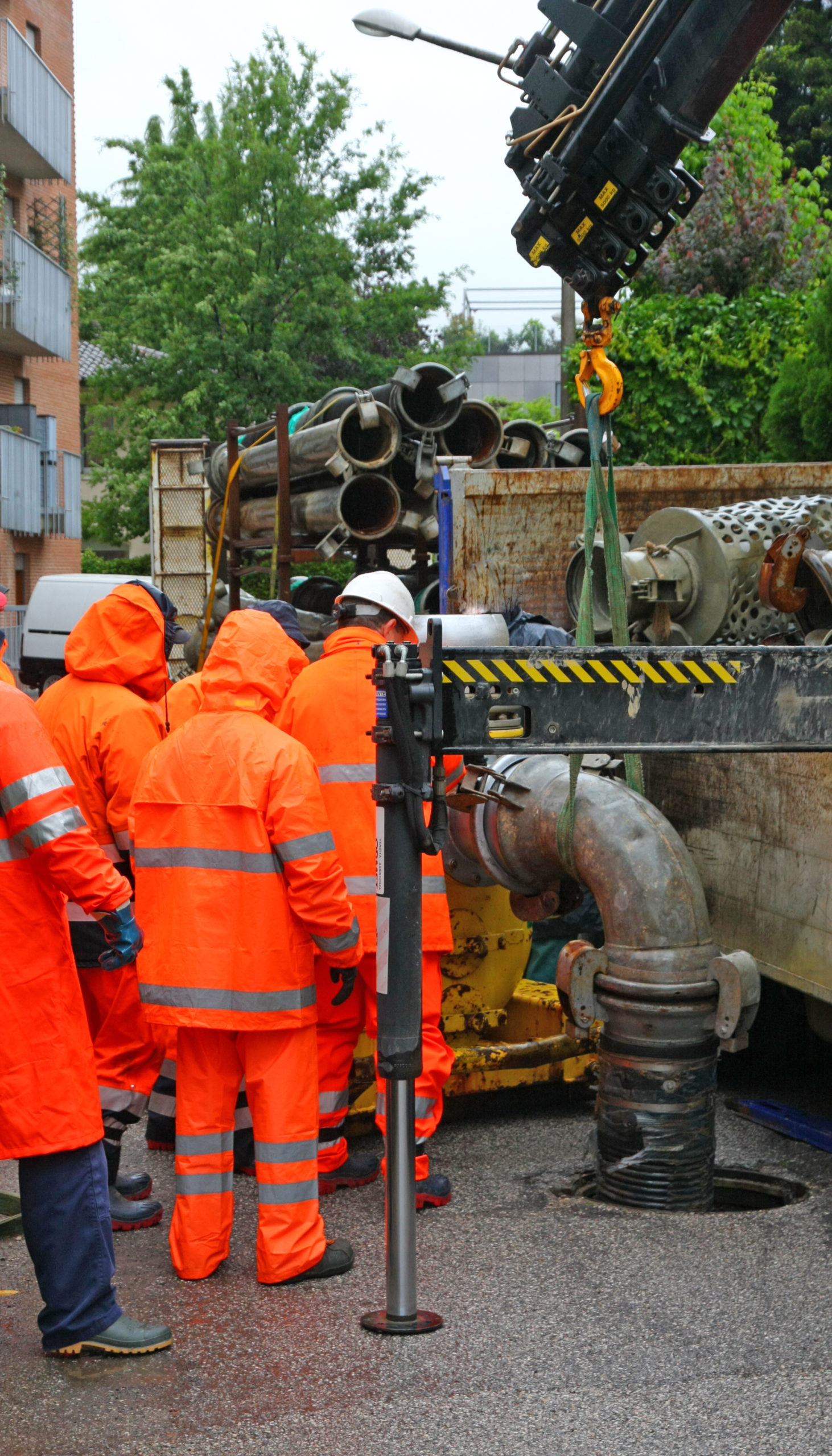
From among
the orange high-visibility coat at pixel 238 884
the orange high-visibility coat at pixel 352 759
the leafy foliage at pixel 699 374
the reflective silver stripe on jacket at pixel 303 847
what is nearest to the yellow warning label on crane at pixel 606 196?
the orange high-visibility coat at pixel 352 759

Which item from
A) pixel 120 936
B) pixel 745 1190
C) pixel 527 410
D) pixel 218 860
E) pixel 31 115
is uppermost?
pixel 31 115

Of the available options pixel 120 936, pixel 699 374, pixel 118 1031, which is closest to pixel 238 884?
pixel 120 936

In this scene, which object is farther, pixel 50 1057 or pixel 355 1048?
pixel 355 1048

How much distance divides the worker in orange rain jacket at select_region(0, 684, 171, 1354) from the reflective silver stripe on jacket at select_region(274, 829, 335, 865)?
0.52m

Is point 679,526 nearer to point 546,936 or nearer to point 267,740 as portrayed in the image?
point 546,936

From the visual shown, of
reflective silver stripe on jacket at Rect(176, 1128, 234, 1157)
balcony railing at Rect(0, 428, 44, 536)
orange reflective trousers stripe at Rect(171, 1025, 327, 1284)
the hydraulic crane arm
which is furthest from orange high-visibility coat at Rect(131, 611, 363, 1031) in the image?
balcony railing at Rect(0, 428, 44, 536)

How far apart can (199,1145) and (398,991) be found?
30.5 inches

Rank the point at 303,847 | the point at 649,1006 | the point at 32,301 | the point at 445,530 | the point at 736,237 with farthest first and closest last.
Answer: the point at 32,301, the point at 736,237, the point at 445,530, the point at 649,1006, the point at 303,847

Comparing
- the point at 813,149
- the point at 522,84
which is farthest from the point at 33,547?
A: the point at 522,84

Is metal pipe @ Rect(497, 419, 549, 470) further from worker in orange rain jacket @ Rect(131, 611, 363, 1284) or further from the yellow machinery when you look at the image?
worker in orange rain jacket @ Rect(131, 611, 363, 1284)

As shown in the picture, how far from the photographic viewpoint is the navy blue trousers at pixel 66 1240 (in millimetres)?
3432

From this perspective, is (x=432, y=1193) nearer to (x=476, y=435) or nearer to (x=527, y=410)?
(x=476, y=435)

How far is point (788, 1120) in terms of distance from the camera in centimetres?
507

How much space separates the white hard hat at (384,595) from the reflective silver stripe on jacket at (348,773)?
17.9 inches
